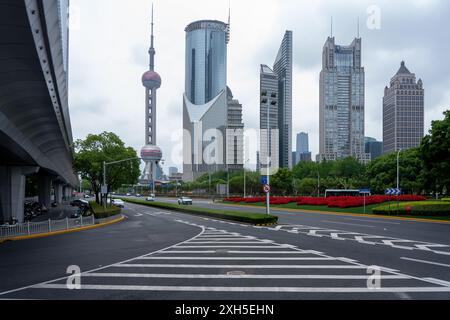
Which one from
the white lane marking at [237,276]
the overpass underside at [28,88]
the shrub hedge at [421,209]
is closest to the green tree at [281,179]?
the shrub hedge at [421,209]

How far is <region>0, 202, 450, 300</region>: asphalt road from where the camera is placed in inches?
328

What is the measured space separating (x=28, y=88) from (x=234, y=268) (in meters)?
10.9

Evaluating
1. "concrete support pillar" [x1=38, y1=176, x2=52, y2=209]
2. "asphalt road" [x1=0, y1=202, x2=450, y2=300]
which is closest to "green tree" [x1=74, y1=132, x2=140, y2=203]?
"concrete support pillar" [x1=38, y1=176, x2=52, y2=209]

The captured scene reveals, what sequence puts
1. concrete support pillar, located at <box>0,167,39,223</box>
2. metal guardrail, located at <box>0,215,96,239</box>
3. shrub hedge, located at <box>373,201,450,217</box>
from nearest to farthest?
1. metal guardrail, located at <box>0,215,96,239</box>
2. concrete support pillar, located at <box>0,167,39,223</box>
3. shrub hedge, located at <box>373,201,450,217</box>

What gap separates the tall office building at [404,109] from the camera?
175500 mm

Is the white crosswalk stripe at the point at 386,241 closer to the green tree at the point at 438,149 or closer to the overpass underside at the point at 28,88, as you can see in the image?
the overpass underside at the point at 28,88

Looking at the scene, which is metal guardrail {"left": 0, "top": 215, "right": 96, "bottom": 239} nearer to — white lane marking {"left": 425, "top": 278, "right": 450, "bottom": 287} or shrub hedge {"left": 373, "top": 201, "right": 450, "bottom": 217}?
white lane marking {"left": 425, "top": 278, "right": 450, "bottom": 287}

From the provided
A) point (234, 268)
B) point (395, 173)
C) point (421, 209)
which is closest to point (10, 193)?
point (234, 268)

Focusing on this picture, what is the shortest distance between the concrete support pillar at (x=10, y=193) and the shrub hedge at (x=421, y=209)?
35.0 metres

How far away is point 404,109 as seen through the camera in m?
187

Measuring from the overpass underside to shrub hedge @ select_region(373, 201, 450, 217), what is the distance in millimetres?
30963

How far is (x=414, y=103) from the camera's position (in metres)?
184
